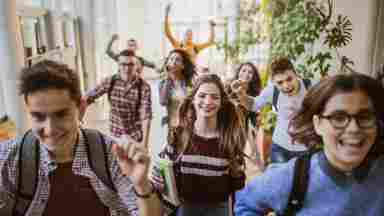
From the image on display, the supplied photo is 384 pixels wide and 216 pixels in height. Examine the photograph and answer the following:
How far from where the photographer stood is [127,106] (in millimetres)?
2221

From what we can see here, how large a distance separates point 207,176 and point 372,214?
67cm

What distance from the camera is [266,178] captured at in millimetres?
1000

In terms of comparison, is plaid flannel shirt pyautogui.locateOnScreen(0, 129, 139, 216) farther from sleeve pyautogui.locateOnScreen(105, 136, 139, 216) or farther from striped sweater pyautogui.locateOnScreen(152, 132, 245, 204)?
striped sweater pyautogui.locateOnScreen(152, 132, 245, 204)

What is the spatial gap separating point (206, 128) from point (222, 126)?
70 mm

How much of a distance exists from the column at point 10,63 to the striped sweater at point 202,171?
2.80ft

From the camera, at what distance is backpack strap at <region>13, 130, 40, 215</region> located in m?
0.96

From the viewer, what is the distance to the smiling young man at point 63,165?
945 mm

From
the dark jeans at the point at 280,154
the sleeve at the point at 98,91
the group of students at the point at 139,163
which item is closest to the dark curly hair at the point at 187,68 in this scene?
the sleeve at the point at 98,91

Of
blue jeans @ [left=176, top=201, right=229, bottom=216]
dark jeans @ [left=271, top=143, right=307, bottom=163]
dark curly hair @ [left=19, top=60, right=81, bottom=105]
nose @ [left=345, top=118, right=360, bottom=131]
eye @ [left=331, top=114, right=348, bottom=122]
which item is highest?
dark curly hair @ [left=19, top=60, right=81, bottom=105]

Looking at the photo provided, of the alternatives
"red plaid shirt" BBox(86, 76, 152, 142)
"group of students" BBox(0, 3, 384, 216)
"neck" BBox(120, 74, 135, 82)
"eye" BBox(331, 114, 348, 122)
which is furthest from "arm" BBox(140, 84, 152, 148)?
"eye" BBox(331, 114, 348, 122)

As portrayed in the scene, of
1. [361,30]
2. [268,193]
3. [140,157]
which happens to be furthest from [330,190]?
[361,30]

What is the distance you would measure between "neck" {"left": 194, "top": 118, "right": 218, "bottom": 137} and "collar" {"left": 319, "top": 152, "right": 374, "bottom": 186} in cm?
59

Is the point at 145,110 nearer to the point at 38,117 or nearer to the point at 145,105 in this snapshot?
the point at 145,105

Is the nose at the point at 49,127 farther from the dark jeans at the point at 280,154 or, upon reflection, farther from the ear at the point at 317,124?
the dark jeans at the point at 280,154
